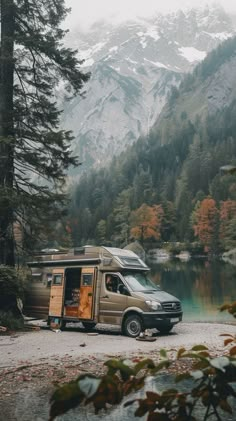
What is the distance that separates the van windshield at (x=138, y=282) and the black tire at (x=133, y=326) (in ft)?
3.65

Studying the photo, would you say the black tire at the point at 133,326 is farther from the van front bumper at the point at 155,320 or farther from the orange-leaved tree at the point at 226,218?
the orange-leaved tree at the point at 226,218

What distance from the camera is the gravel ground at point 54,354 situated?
7996 millimetres

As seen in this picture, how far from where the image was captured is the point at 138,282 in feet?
59.3

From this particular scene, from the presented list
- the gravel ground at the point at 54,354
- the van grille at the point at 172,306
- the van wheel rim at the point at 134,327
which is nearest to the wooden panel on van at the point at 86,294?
the gravel ground at the point at 54,354

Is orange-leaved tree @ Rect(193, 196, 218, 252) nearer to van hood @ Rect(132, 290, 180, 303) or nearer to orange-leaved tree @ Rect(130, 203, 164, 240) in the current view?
orange-leaved tree @ Rect(130, 203, 164, 240)

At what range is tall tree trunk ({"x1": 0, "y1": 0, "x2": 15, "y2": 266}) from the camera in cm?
1766

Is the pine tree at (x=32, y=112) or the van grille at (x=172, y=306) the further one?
Answer: the pine tree at (x=32, y=112)

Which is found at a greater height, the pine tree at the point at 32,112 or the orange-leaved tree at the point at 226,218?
the orange-leaved tree at the point at 226,218

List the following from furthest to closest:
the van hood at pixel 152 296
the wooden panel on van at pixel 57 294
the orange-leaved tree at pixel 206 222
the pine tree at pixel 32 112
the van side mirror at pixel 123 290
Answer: the orange-leaved tree at pixel 206 222, the wooden panel on van at pixel 57 294, the pine tree at pixel 32 112, the van side mirror at pixel 123 290, the van hood at pixel 152 296

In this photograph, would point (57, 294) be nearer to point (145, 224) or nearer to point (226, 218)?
point (226, 218)

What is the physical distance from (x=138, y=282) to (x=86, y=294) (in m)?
2.07

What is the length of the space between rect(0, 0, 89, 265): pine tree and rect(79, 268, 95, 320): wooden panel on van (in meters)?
2.78

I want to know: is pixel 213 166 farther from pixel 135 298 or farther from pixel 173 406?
pixel 173 406

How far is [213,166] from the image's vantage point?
14938cm
